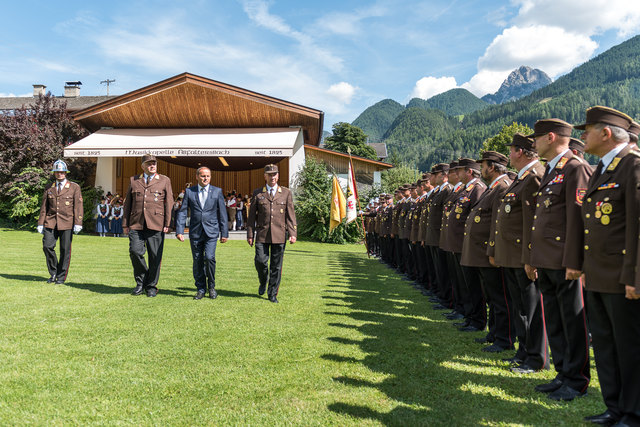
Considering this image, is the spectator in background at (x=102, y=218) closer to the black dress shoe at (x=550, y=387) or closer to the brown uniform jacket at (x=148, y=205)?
the brown uniform jacket at (x=148, y=205)

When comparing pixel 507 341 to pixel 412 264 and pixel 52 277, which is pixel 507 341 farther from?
pixel 52 277

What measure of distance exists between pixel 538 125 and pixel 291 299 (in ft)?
14.9

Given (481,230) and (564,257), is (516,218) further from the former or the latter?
(564,257)

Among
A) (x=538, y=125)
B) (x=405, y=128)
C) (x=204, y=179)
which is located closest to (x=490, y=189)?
(x=538, y=125)

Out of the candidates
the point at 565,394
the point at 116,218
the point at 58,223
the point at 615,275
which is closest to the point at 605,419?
the point at 565,394

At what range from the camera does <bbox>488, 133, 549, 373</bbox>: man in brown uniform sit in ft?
12.9

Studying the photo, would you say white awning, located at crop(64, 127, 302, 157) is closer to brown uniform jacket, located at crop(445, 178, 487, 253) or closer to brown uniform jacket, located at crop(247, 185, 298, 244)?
brown uniform jacket, located at crop(247, 185, 298, 244)

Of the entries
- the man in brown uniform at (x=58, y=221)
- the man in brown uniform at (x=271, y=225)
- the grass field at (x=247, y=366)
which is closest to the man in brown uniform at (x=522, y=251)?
the grass field at (x=247, y=366)

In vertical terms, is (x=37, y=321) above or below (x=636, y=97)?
below

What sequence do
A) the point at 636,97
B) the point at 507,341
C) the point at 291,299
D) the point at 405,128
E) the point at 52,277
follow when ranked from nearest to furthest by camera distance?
the point at 507,341 → the point at 291,299 → the point at 52,277 → the point at 636,97 → the point at 405,128

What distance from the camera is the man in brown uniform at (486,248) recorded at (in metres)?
4.60

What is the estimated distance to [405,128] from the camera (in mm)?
184750

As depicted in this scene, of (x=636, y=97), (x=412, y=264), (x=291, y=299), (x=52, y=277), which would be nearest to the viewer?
(x=291, y=299)

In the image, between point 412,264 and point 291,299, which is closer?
point 291,299
